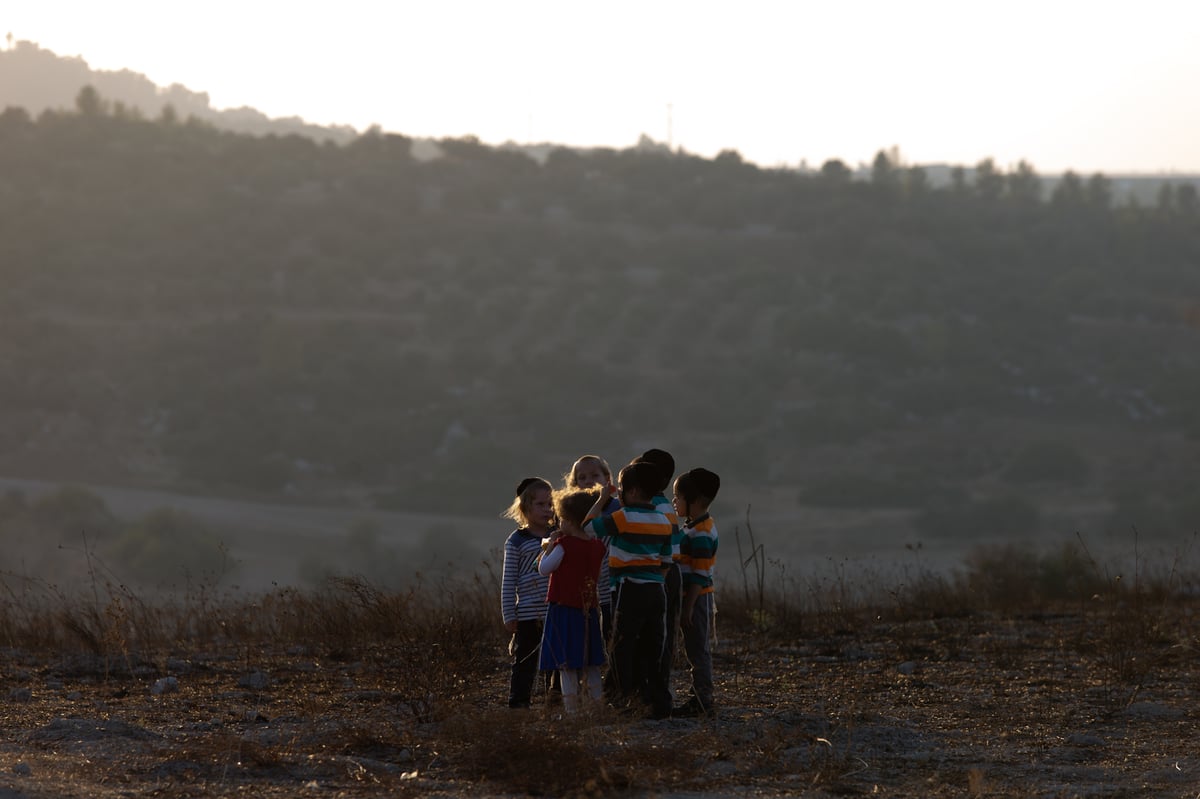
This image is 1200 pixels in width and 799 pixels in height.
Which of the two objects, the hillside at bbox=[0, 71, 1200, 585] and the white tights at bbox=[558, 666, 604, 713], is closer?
the white tights at bbox=[558, 666, 604, 713]

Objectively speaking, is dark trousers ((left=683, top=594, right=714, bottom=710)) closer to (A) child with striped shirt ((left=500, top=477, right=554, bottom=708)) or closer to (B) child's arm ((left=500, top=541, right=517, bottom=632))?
(A) child with striped shirt ((left=500, top=477, right=554, bottom=708))

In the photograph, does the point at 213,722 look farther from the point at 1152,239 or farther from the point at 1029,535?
the point at 1152,239

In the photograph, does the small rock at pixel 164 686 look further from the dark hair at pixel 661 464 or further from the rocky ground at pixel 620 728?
the dark hair at pixel 661 464

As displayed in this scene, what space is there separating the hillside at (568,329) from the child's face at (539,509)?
34.4 m

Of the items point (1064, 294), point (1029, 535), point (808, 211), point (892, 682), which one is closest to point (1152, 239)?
point (1064, 294)

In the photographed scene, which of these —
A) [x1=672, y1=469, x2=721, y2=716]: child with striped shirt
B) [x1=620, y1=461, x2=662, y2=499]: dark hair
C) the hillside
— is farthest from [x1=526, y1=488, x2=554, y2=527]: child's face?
the hillside

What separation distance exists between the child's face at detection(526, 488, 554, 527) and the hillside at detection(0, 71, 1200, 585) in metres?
34.4

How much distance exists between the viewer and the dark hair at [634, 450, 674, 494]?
270 inches

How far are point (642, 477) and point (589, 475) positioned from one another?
→ 372mm

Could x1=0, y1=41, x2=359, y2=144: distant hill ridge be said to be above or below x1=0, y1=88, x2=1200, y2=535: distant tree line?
above

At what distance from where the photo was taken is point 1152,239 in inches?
2768

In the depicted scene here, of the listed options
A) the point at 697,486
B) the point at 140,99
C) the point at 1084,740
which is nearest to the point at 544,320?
the point at 697,486

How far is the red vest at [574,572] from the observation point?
22.1ft

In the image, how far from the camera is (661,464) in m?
6.96
